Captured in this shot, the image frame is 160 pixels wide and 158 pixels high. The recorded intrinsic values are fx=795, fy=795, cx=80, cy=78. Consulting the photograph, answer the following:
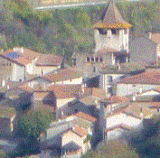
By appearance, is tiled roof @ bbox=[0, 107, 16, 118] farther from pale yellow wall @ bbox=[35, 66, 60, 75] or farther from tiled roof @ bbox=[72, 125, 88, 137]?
pale yellow wall @ bbox=[35, 66, 60, 75]

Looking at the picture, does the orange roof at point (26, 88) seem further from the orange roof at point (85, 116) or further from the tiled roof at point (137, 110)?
the tiled roof at point (137, 110)

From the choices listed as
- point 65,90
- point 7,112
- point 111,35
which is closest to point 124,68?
point 65,90

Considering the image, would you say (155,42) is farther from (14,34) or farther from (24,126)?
(14,34)

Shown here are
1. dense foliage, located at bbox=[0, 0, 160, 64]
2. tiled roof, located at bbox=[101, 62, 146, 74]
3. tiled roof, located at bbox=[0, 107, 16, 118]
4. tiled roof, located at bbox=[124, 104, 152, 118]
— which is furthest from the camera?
dense foliage, located at bbox=[0, 0, 160, 64]

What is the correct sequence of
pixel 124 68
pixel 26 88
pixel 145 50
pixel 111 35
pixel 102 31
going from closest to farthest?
pixel 26 88 < pixel 124 68 < pixel 145 50 < pixel 111 35 < pixel 102 31

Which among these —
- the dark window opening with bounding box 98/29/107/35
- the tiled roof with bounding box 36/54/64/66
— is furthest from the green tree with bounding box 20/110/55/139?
the dark window opening with bounding box 98/29/107/35

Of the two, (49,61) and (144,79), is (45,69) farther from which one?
(144,79)
